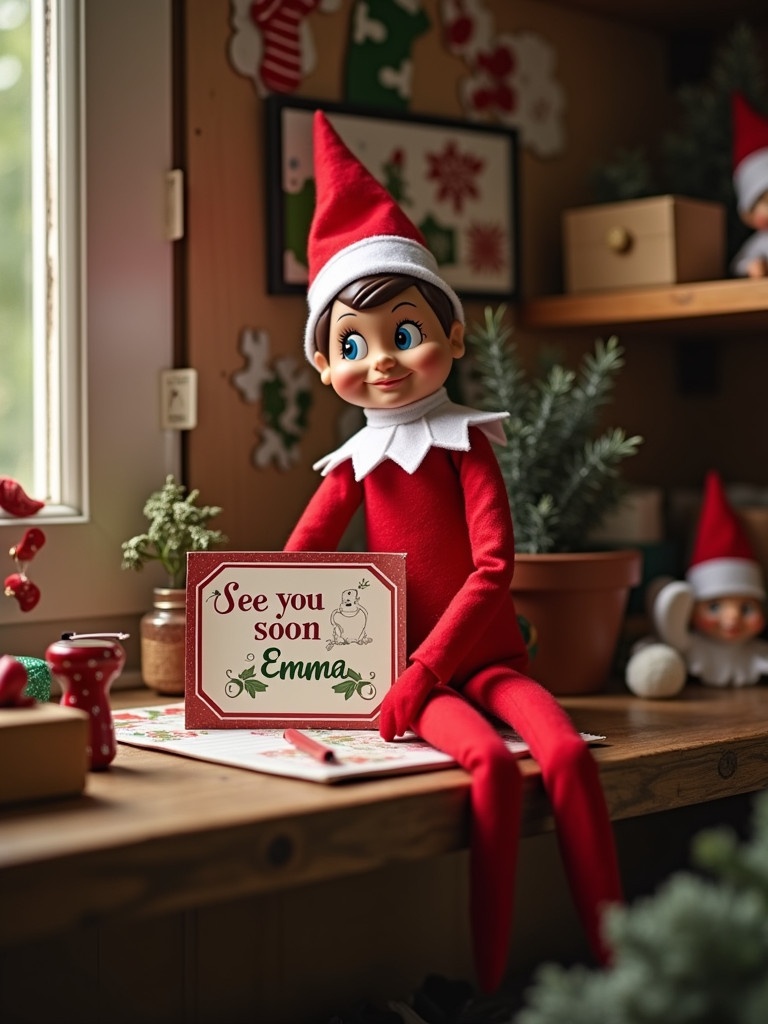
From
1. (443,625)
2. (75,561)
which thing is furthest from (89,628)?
(443,625)

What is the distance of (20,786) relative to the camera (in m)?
0.96

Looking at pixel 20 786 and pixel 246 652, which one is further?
pixel 246 652

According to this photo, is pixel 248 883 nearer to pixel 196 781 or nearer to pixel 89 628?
pixel 196 781

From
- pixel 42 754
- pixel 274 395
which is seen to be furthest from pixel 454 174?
pixel 42 754

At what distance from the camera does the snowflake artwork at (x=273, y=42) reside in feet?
4.95

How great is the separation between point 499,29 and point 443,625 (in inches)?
37.0

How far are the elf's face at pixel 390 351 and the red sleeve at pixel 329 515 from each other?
3.8 inches

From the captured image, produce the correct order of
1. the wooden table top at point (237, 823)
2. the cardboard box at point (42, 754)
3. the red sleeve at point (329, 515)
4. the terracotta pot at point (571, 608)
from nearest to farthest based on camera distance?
1. the wooden table top at point (237, 823)
2. the cardboard box at point (42, 754)
3. the red sleeve at point (329, 515)
4. the terracotta pot at point (571, 608)

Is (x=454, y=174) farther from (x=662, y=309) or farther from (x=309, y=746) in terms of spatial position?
(x=309, y=746)

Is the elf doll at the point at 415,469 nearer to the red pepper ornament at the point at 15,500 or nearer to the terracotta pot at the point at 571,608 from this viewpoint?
the terracotta pot at the point at 571,608

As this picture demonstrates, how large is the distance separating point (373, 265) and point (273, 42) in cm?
46

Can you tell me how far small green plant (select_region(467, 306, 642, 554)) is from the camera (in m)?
1.48

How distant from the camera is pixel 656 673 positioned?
1442 millimetres

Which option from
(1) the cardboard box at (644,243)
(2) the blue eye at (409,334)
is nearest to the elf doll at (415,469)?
(2) the blue eye at (409,334)
